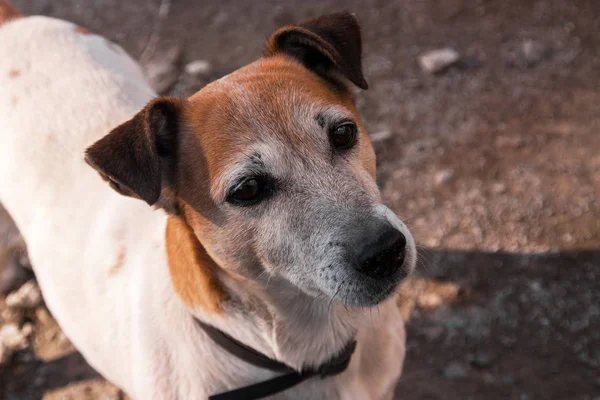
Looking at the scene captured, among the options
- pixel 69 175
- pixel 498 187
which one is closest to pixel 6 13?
pixel 69 175

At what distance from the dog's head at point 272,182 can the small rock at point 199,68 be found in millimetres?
3399

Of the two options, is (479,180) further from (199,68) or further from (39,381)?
(39,381)

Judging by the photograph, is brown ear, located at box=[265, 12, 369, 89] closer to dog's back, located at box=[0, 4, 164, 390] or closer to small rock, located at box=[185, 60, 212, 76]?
dog's back, located at box=[0, 4, 164, 390]

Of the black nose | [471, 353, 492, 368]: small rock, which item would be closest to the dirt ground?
[471, 353, 492, 368]: small rock

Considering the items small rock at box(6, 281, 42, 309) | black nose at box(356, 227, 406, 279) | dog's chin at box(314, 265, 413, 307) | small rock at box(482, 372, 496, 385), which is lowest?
small rock at box(482, 372, 496, 385)

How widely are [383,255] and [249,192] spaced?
22.3 inches

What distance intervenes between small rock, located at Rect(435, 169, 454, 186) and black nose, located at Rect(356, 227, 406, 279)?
229cm

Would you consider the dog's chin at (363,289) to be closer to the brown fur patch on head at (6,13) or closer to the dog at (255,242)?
the dog at (255,242)

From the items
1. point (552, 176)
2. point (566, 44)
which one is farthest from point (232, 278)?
point (566, 44)

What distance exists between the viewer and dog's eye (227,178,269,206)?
2.27 metres

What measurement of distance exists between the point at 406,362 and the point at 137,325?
170cm

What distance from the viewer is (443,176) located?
4363mm

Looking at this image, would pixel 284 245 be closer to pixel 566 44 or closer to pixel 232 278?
pixel 232 278

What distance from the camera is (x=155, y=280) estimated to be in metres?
2.64
